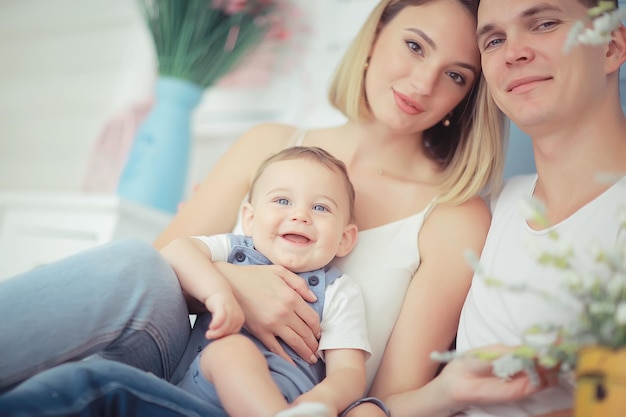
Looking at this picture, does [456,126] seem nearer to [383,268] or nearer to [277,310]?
[383,268]

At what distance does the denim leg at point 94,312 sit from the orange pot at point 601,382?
0.55 meters

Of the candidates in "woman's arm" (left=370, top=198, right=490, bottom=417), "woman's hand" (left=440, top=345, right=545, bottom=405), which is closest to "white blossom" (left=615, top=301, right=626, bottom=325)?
Result: "woman's hand" (left=440, top=345, right=545, bottom=405)

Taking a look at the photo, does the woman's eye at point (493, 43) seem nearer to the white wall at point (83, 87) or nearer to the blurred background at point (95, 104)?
the blurred background at point (95, 104)

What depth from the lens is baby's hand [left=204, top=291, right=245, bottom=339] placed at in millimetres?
988

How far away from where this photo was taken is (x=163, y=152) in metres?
2.07

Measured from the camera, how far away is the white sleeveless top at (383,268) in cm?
120

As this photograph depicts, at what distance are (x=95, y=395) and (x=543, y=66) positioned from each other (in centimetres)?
76

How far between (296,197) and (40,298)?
44 centimetres

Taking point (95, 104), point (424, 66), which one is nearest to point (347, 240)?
point (424, 66)

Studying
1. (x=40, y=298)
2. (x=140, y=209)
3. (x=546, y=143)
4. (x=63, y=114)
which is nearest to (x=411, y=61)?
(x=546, y=143)

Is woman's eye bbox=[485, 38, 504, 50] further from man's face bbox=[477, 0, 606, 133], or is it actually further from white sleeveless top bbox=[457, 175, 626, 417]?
white sleeveless top bbox=[457, 175, 626, 417]

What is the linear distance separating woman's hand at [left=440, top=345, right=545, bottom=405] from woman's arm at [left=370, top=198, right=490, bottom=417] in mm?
115

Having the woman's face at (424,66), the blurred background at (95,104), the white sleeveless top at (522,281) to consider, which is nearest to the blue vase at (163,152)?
the blurred background at (95,104)

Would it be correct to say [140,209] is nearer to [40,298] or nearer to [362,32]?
[362,32]
